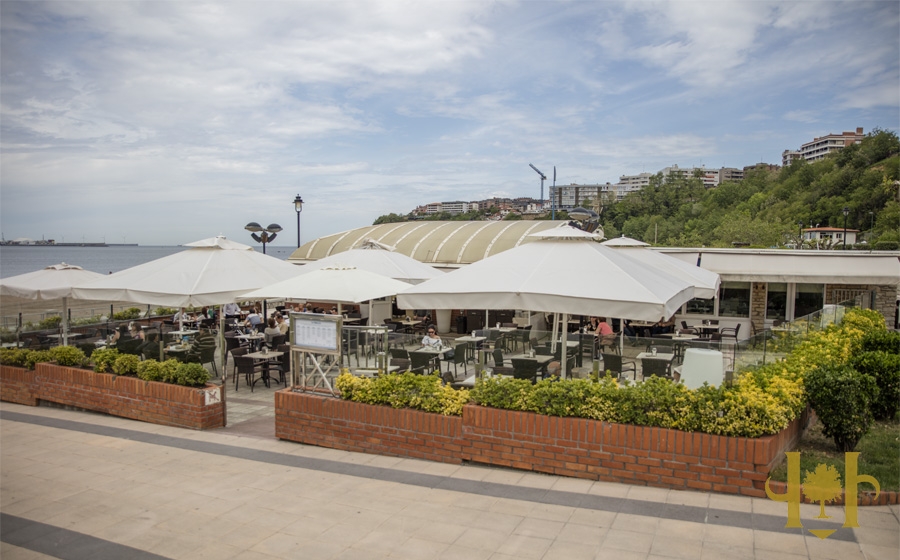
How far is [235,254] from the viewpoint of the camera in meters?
13.0

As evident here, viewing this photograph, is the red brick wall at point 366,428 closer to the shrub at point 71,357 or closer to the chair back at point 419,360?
the chair back at point 419,360

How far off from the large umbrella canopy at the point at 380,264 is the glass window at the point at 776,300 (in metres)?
11.9

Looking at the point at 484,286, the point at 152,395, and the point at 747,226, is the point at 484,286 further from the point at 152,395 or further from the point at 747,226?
the point at 747,226

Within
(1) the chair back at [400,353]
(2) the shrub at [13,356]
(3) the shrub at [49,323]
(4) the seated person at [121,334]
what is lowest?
(2) the shrub at [13,356]

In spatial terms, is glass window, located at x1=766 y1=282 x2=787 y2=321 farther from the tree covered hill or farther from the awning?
the tree covered hill

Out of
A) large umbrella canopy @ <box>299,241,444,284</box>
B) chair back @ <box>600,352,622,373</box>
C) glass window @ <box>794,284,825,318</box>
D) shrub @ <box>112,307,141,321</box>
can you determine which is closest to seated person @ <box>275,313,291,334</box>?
large umbrella canopy @ <box>299,241,444,284</box>

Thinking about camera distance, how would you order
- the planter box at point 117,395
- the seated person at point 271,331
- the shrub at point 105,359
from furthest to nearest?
the seated person at point 271,331 → the shrub at point 105,359 → the planter box at point 117,395

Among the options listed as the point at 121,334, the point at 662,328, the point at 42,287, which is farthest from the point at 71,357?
the point at 662,328

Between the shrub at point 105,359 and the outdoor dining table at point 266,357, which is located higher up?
the shrub at point 105,359

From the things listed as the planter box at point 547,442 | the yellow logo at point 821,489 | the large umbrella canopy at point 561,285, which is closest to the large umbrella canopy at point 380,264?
the large umbrella canopy at point 561,285

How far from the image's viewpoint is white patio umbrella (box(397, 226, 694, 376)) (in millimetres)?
7070

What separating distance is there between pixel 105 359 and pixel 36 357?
233 cm

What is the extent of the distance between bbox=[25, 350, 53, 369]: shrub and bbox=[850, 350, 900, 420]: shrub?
13994 mm

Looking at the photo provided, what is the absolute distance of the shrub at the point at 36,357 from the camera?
1096cm
